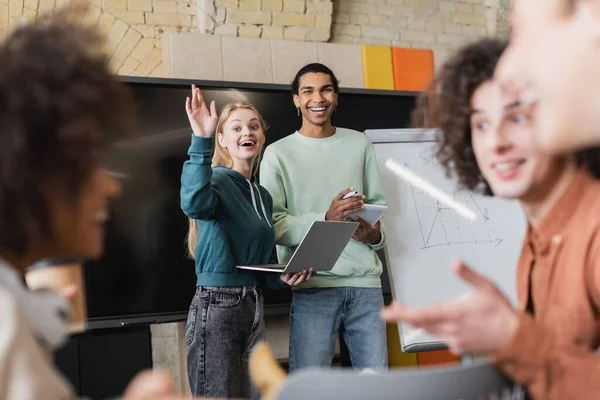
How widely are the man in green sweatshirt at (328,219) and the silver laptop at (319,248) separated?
5.9 inches

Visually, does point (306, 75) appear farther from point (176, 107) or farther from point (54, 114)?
point (54, 114)

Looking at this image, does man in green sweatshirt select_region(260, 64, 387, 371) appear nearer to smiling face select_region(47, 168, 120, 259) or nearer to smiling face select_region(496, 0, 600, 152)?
smiling face select_region(47, 168, 120, 259)

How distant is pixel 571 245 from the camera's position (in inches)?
35.4

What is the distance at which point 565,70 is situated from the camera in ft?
1.94

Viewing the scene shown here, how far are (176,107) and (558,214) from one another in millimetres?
3033

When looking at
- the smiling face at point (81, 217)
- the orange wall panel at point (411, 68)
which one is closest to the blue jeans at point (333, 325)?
the orange wall panel at point (411, 68)

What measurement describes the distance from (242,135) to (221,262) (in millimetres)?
574

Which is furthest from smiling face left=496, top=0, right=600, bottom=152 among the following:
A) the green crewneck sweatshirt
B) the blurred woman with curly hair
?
the green crewneck sweatshirt

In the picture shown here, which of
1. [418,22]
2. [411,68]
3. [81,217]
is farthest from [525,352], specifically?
[418,22]

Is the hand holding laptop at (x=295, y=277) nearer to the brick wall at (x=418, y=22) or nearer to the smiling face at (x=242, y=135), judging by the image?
the smiling face at (x=242, y=135)

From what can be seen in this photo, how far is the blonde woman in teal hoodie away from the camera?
7.93 feet

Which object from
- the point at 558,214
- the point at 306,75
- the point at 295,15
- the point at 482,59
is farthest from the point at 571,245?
the point at 295,15

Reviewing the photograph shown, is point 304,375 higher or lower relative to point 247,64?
lower

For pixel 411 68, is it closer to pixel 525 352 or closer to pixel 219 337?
pixel 219 337
